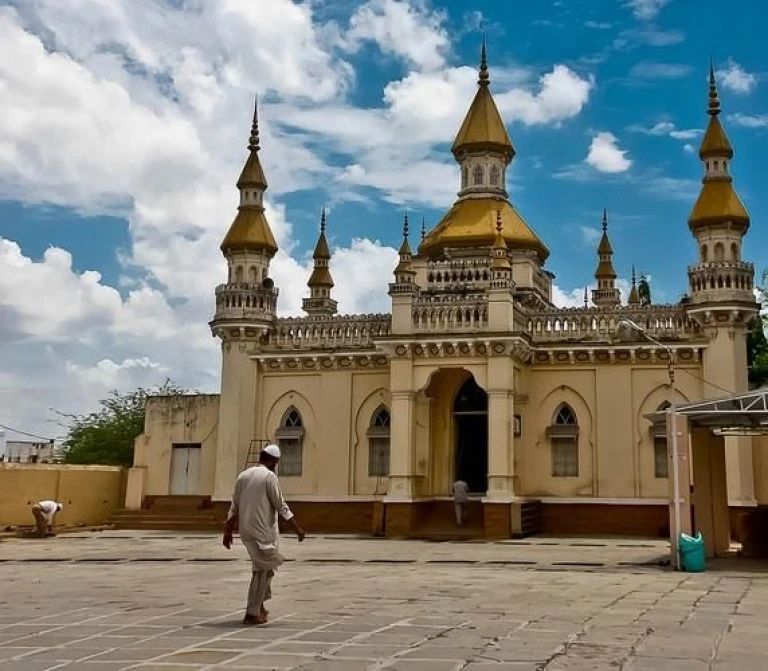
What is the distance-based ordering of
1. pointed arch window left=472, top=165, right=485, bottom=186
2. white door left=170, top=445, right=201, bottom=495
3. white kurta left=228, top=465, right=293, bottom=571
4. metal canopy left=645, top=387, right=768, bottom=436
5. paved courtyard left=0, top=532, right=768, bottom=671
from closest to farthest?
paved courtyard left=0, top=532, right=768, bottom=671 < white kurta left=228, top=465, right=293, bottom=571 < metal canopy left=645, top=387, right=768, bottom=436 < white door left=170, top=445, right=201, bottom=495 < pointed arch window left=472, top=165, right=485, bottom=186

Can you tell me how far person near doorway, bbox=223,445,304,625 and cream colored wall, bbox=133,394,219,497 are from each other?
20118 mm

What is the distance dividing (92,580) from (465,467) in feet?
49.7

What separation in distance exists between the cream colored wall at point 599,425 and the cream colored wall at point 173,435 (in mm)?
9125

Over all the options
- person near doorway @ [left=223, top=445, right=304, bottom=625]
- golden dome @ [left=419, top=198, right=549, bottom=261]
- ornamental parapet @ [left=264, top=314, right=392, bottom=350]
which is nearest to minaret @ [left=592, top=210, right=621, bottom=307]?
golden dome @ [left=419, top=198, right=549, bottom=261]

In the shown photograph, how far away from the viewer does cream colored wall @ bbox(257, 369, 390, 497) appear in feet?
91.0

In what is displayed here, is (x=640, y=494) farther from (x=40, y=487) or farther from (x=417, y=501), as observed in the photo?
(x=40, y=487)

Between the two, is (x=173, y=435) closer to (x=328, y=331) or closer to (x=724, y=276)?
(x=328, y=331)

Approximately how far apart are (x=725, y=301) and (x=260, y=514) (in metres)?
18.9

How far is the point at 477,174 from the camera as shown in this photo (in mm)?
30859

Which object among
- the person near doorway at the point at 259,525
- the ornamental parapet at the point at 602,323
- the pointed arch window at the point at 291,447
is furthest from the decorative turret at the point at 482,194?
the person near doorway at the point at 259,525

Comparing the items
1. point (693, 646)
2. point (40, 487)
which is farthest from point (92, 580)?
point (40, 487)

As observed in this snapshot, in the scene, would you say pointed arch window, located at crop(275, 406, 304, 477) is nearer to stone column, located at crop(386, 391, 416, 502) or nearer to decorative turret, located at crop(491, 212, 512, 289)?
stone column, located at crop(386, 391, 416, 502)

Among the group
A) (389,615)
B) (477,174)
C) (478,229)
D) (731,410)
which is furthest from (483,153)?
(389,615)

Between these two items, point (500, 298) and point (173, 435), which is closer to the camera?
point (500, 298)
